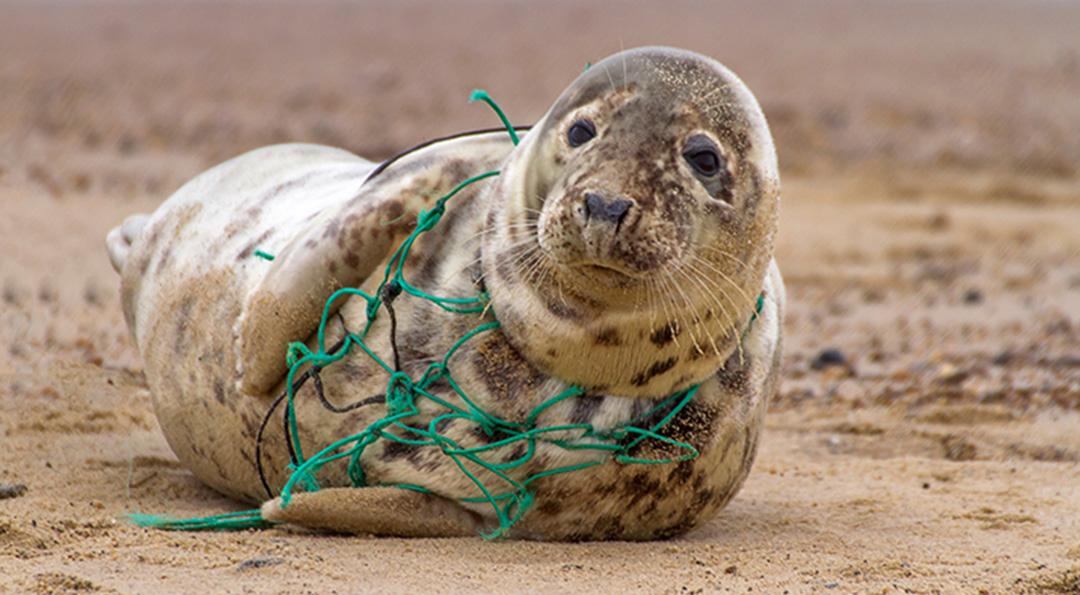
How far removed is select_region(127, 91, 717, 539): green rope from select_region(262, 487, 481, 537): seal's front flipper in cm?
3

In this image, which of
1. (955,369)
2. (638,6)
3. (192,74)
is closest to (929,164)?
(955,369)

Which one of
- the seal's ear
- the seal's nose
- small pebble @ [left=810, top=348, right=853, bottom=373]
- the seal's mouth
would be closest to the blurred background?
small pebble @ [left=810, top=348, right=853, bottom=373]

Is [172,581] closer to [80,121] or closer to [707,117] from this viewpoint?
[707,117]

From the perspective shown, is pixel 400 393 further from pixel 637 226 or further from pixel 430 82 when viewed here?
pixel 430 82

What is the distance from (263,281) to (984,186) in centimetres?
969

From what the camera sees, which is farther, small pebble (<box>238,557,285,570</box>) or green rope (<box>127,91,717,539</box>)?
green rope (<box>127,91,717,539</box>)

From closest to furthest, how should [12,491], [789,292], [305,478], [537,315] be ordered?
[537,315] → [305,478] → [12,491] → [789,292]

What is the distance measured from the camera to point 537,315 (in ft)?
9.04

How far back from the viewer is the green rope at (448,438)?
2.86 metres

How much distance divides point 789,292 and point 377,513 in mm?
5149

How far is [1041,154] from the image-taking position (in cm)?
1285

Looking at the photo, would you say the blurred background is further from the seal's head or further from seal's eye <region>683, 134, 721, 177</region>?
seal's eye <region>683, 134, 721, 177</region>

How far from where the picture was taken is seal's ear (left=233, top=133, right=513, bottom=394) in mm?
3051

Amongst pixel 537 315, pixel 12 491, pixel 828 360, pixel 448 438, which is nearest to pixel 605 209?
pixel 537 315
